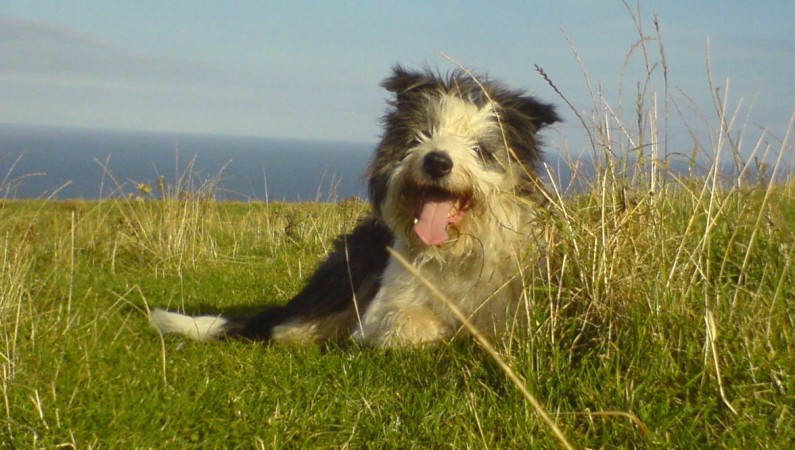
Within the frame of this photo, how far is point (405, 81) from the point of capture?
5191 millimetres

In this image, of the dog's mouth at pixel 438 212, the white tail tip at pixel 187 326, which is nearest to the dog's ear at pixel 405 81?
the dog's mouth at pixel 438 212

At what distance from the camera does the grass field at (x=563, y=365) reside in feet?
10.7

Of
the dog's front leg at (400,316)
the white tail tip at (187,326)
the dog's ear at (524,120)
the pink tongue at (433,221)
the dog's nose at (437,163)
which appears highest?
the dog's ear at (524,120)

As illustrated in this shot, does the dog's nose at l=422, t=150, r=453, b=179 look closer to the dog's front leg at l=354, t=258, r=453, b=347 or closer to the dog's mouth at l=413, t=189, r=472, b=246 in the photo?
the dog's mouth at l=413, t=189, r=472, b=246

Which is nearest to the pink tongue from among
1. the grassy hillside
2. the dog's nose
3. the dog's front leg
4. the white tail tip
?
the dog's nose

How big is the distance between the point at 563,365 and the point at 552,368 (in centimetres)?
5

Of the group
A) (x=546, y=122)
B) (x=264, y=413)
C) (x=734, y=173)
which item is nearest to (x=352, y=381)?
(x=264, y=413)

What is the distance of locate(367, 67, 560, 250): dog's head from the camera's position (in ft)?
15.0

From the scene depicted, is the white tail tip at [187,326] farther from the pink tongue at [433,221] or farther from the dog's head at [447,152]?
the pink tongue at [433,221]

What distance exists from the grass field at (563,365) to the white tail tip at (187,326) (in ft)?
0.55

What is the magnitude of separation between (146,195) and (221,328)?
17.6ft

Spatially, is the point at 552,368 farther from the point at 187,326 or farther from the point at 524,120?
the point at 187,326

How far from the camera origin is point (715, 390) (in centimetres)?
330

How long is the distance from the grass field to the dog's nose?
2.01 ft
